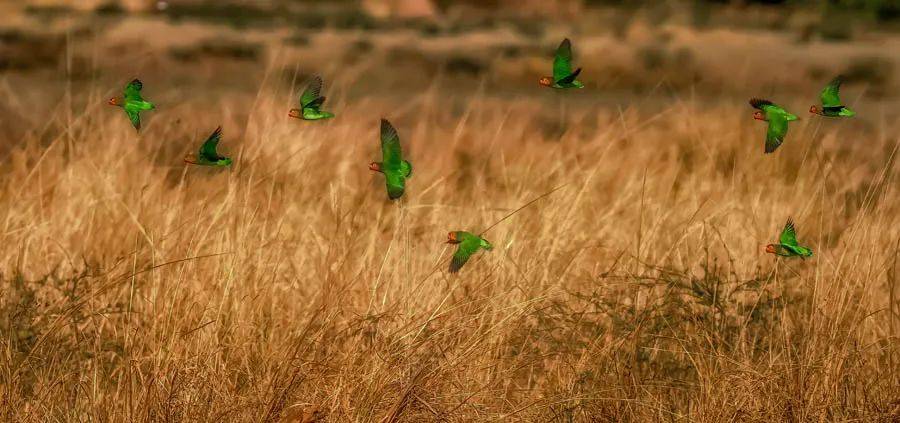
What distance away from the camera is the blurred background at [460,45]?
1425 centimetres

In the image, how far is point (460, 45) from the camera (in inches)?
737

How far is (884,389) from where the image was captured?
124 inches

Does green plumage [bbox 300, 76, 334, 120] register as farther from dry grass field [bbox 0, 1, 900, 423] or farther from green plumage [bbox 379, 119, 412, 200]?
dry grass field [bbox 0, 1, 900, 423]

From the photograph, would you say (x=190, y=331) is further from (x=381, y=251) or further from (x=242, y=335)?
(x=381, y=251)

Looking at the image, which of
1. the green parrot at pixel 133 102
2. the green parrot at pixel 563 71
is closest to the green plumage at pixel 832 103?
the green parrot at pixel 563 71

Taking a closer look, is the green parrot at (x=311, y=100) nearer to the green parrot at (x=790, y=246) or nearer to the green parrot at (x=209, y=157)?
the green parrot at (x=209, y=157)

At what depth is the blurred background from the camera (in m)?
14.2

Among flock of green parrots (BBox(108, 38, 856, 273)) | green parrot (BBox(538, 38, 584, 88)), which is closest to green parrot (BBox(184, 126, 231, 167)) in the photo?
flock of green parrots (BBox(108, 38, 856, 273))

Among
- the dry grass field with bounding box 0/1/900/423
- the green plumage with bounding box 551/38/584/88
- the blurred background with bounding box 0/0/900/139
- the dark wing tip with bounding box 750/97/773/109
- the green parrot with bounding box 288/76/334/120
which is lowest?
the blurred background with bounding box 0/0/900/139

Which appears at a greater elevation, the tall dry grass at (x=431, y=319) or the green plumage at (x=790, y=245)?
the green plumage at (x=790, y=245)

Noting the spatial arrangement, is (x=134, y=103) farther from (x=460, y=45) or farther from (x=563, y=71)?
(x=460, y=45)

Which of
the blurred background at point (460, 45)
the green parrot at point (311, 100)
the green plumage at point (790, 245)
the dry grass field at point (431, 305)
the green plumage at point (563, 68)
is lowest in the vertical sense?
the blurred background at point (460, 45)

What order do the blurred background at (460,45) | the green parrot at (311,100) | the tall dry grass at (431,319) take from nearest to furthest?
1. the green parrot at (311,100)
2. the tall dry grass at (431,319)
3. the blurred background at (460,45)

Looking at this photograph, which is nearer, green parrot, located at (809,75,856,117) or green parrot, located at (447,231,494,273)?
green parrot, located at (809,75,856,117)
